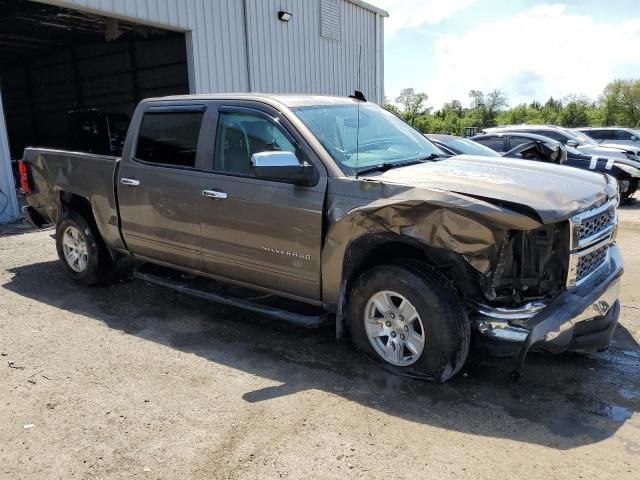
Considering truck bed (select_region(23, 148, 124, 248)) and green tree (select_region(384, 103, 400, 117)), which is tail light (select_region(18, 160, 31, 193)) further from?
green tree (select_region(384, 103, 400, 117))

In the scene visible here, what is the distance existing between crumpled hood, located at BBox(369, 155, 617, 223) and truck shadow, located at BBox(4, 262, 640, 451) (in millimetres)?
1170

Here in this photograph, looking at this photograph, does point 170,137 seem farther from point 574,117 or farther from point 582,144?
point 574,117

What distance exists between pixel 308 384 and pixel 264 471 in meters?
0.95

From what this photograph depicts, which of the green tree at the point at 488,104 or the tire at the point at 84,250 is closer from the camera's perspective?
the tire at the point at 84,250

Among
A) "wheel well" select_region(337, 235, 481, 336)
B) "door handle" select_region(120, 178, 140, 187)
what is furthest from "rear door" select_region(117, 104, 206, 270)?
"wheel well" select_region(337, 235, 481, 336)

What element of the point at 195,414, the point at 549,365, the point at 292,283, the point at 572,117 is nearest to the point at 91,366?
the point at 195,414

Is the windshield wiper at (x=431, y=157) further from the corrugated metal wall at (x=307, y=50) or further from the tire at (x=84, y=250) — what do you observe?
the corrugated metal wall at (x=307, y=50)

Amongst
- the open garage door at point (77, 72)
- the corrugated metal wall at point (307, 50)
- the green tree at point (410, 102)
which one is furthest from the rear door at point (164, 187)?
the green tree at point (410, 102)

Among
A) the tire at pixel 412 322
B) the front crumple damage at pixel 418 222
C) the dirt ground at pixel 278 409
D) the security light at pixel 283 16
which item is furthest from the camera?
the security light at pixel 283 16

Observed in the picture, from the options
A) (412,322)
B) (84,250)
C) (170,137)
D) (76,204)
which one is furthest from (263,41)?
(412,322)

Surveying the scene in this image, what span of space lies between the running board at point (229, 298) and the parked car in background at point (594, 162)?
811 centimetres

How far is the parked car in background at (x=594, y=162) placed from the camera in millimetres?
11383

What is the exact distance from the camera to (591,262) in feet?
11.7

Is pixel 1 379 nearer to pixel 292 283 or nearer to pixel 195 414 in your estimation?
pixel 195 414
